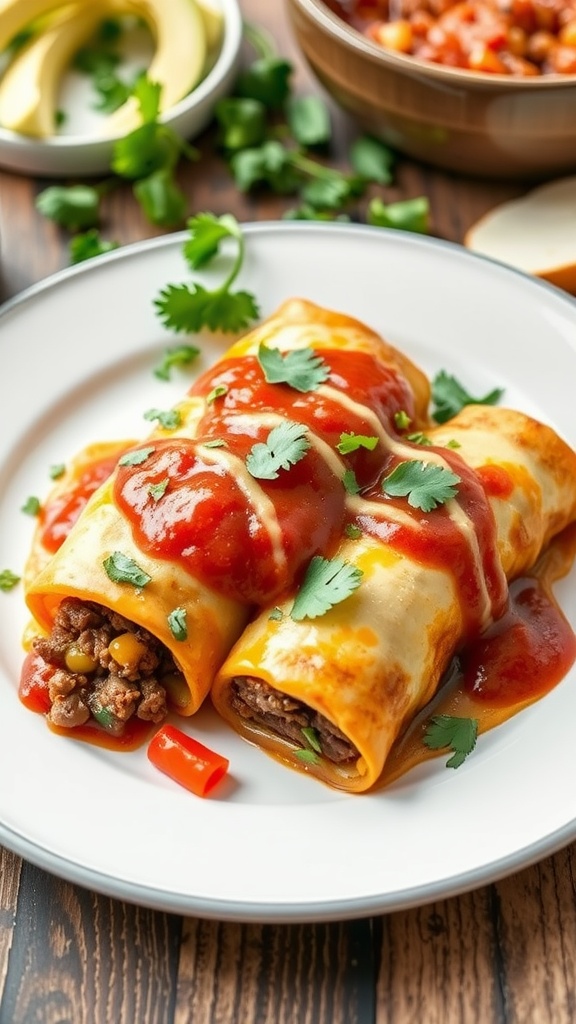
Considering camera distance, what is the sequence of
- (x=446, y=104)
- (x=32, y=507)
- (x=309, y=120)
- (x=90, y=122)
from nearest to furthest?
(x=32, y=507) → (x=446, y=104) → (x=90, y=122) → (x=309, y=120)

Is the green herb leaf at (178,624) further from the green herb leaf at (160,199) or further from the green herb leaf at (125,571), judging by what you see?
the green herb leaf at (160,199)

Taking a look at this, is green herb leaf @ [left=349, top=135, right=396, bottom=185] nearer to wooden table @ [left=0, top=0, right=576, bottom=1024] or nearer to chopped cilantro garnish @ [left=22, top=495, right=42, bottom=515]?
chopped cilantro garnish @ [left=22, top=495, right=42, bottom=515]

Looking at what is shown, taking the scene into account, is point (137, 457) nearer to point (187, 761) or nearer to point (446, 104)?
point (187, 761)

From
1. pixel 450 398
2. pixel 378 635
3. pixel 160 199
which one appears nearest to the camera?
pixel 378 635

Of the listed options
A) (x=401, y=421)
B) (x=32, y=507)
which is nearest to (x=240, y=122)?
(x=401, y=421)

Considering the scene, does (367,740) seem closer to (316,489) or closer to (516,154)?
(316,489)

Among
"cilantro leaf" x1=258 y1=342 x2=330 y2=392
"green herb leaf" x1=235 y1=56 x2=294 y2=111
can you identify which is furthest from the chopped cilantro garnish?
"green herb leaf" x1=235 y1=56 x2=294 y2=111
